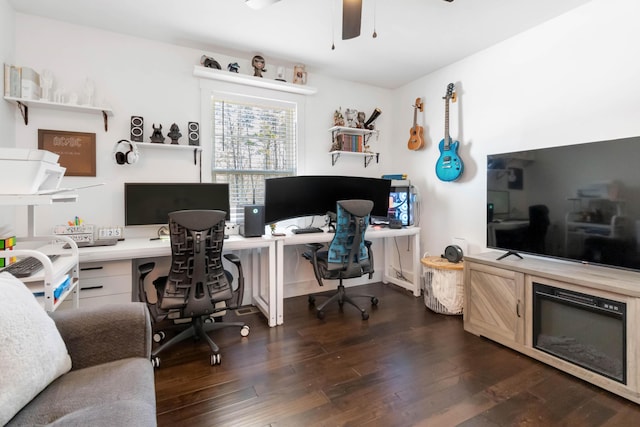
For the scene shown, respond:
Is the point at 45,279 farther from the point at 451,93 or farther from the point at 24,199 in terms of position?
the point at 451,93

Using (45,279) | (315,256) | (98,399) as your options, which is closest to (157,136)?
(45,279)

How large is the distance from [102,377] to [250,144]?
2423mm

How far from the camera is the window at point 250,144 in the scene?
3.02 meters

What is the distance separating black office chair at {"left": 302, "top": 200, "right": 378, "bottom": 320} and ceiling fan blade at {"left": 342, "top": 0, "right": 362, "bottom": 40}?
128 cm

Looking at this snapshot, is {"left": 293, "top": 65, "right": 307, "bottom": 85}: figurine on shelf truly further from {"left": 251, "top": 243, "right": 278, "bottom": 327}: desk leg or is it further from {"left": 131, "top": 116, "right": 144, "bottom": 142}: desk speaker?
{"left": 251, "top": 243, "right": 278, "bottom": 327}: desk leg

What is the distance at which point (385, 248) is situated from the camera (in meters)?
3.90

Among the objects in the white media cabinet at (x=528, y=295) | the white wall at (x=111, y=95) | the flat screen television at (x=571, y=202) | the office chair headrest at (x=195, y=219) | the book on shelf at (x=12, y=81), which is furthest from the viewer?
the white wall at (x=111, y=95)

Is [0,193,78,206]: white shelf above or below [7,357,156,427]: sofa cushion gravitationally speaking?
above

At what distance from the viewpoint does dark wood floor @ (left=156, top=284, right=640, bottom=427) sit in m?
1.52

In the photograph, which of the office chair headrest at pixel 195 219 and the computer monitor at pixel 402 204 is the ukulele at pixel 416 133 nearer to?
the computer monitor at pixel 402 204

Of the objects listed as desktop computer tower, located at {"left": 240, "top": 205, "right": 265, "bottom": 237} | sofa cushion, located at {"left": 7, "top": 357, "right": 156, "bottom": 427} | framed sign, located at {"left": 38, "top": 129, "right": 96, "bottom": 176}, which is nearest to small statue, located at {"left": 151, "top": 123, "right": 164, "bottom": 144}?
framed sign, located at {"left": 38, "top": 129, "right": 96, "bottom": 176}

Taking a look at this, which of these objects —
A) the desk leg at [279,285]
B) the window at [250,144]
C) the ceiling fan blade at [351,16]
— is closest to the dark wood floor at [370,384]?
the desk leg at [279,285]

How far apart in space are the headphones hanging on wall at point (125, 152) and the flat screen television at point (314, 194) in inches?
43.7

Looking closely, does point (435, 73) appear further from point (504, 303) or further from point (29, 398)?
point (29, 398)
